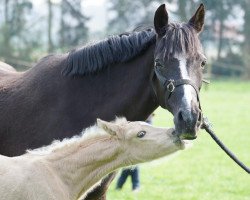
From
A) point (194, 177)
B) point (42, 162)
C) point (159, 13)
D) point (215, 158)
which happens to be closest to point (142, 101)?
point (159, 13)

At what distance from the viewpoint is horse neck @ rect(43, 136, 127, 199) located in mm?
4438

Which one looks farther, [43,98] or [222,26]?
[222,26]

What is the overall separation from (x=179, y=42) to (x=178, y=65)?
19 cm

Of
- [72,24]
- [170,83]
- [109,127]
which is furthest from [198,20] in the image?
[72,24]

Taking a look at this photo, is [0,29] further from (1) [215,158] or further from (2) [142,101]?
(2) [142,101]

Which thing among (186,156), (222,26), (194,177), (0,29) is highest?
(194,177)

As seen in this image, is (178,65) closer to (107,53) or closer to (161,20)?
(161,20)

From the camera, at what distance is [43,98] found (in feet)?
17.2

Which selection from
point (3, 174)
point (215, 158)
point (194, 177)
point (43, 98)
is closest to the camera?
point (3, 174)

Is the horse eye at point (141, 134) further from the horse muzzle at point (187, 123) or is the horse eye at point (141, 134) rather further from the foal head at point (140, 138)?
the horse muzzle at point (187, 123)

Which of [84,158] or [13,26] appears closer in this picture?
[84,158]

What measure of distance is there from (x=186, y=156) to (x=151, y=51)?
7880mm

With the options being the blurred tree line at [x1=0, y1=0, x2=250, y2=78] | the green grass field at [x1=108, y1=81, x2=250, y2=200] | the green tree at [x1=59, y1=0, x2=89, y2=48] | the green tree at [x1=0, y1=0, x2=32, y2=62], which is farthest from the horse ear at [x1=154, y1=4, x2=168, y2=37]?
the green tree at [x1=59, y1=0, x2=89, y2=48]

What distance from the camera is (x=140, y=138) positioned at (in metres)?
4.37
